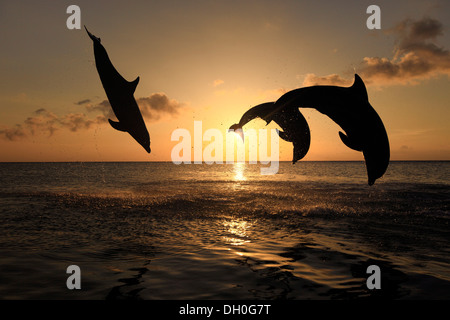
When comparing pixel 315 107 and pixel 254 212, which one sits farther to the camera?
pixel 254 212

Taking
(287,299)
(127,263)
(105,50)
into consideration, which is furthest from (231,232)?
(105,50)

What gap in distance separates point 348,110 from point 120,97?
163 inches

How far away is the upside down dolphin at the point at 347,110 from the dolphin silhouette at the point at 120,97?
2342 mm

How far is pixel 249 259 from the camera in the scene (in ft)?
25.6

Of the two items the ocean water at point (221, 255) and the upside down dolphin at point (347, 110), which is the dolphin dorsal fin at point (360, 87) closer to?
the upside down dolphin at point (347, 110)

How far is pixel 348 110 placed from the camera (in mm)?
6129

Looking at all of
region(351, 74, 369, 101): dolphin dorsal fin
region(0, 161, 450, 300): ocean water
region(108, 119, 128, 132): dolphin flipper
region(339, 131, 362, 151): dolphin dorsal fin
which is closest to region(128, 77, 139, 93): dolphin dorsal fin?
region(108, 119, 128, 132): dolphin flipper

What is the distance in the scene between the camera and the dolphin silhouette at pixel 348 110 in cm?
596

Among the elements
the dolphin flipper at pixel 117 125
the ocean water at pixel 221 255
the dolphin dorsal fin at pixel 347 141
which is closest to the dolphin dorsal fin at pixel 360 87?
the dolphin dorsal fin at pixel 347 141

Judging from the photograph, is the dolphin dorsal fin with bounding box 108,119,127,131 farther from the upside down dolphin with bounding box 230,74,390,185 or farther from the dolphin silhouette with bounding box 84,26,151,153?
the upside down dolphin with bounding box 230,74,390,185

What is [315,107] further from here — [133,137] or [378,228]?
[378,228]

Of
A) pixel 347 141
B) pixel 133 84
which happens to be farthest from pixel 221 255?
pixel 133 84

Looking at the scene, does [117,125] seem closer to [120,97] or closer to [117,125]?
[117,125]
